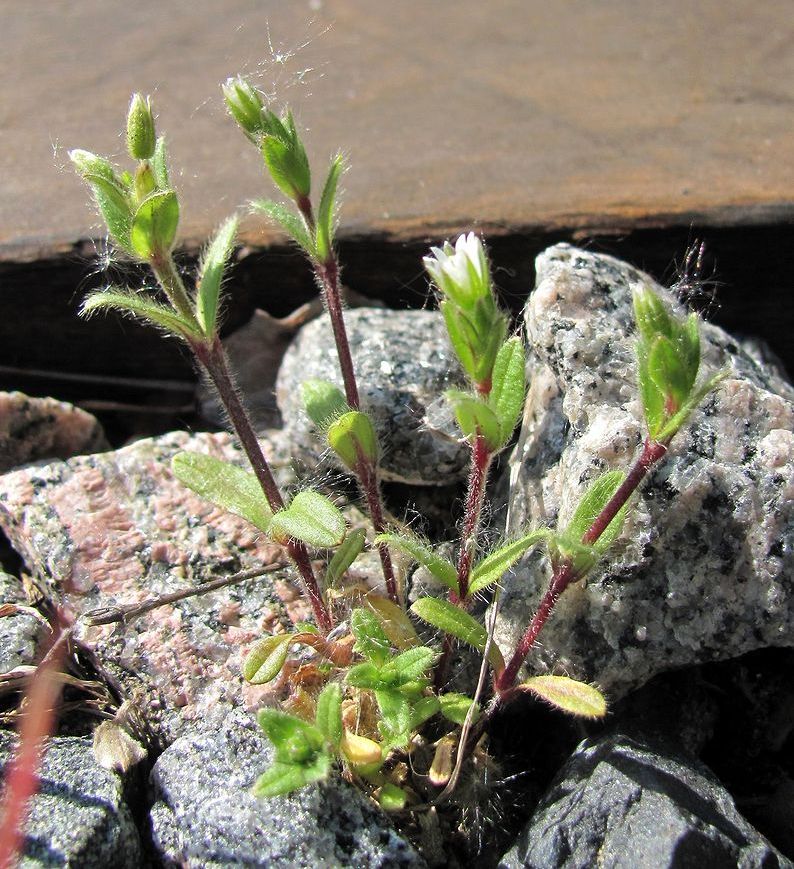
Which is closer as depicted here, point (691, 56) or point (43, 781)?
point (43, 781)

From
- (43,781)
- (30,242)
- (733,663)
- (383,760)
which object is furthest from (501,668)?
(30,242)

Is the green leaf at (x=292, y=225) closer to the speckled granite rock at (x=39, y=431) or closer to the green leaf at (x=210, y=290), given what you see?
the green leaf at (x=210, y=290)

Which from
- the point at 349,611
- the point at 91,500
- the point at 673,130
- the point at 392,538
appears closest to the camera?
the point at 392,538

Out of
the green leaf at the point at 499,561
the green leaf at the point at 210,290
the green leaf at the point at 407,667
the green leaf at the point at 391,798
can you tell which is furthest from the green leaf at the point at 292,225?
the green leaf at the point at 391,798

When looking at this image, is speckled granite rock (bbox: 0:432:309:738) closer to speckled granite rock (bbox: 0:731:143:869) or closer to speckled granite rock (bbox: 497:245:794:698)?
speckled granite rock (bbox: 0:731:143:869)

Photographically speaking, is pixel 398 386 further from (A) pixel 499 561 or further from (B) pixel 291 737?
(B) pixel 291 737

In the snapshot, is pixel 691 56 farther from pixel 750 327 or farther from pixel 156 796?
pixel 156 796

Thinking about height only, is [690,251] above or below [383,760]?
above
